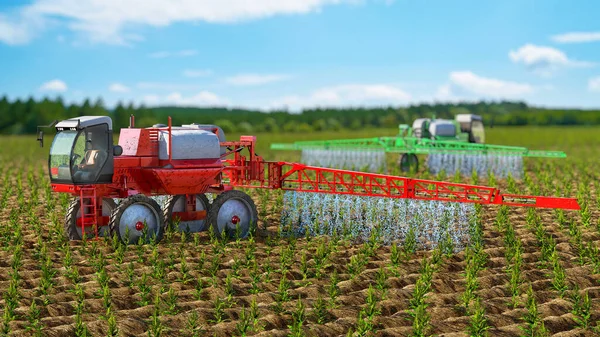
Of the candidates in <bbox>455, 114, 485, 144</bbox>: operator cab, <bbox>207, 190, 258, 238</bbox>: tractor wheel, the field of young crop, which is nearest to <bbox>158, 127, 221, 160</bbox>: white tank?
<bbox>207, 190, 258, 238</bbox>: tractor wheel

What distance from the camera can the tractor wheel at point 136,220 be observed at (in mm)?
12281

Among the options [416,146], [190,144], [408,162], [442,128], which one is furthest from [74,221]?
[442,128]

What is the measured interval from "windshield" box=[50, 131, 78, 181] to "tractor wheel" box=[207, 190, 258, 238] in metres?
2.57

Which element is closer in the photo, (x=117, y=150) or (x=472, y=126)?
(x=117, y=150)

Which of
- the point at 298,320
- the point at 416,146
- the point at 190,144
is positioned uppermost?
the point at 190,144

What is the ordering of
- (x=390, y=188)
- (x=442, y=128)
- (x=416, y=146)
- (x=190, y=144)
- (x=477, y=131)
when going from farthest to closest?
1. (x=477, y=131)
2. (x=442, y=128)
3. (x=416, y=146)
4. (x=390, y=188)
5. (x=190, y=144)

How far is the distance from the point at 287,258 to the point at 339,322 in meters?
2.74

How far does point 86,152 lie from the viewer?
41.1 feet

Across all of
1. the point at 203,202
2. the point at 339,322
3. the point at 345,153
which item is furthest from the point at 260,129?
the point at 339,322

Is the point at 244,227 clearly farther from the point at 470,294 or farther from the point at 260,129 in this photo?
the point at 260,129

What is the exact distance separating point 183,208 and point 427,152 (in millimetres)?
12373

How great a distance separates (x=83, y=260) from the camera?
37.8ft

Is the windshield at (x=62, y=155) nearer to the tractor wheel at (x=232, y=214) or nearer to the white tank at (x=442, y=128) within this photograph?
the tractor wheel at (x=232, y=214)

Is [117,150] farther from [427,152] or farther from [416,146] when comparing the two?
[416,146]
